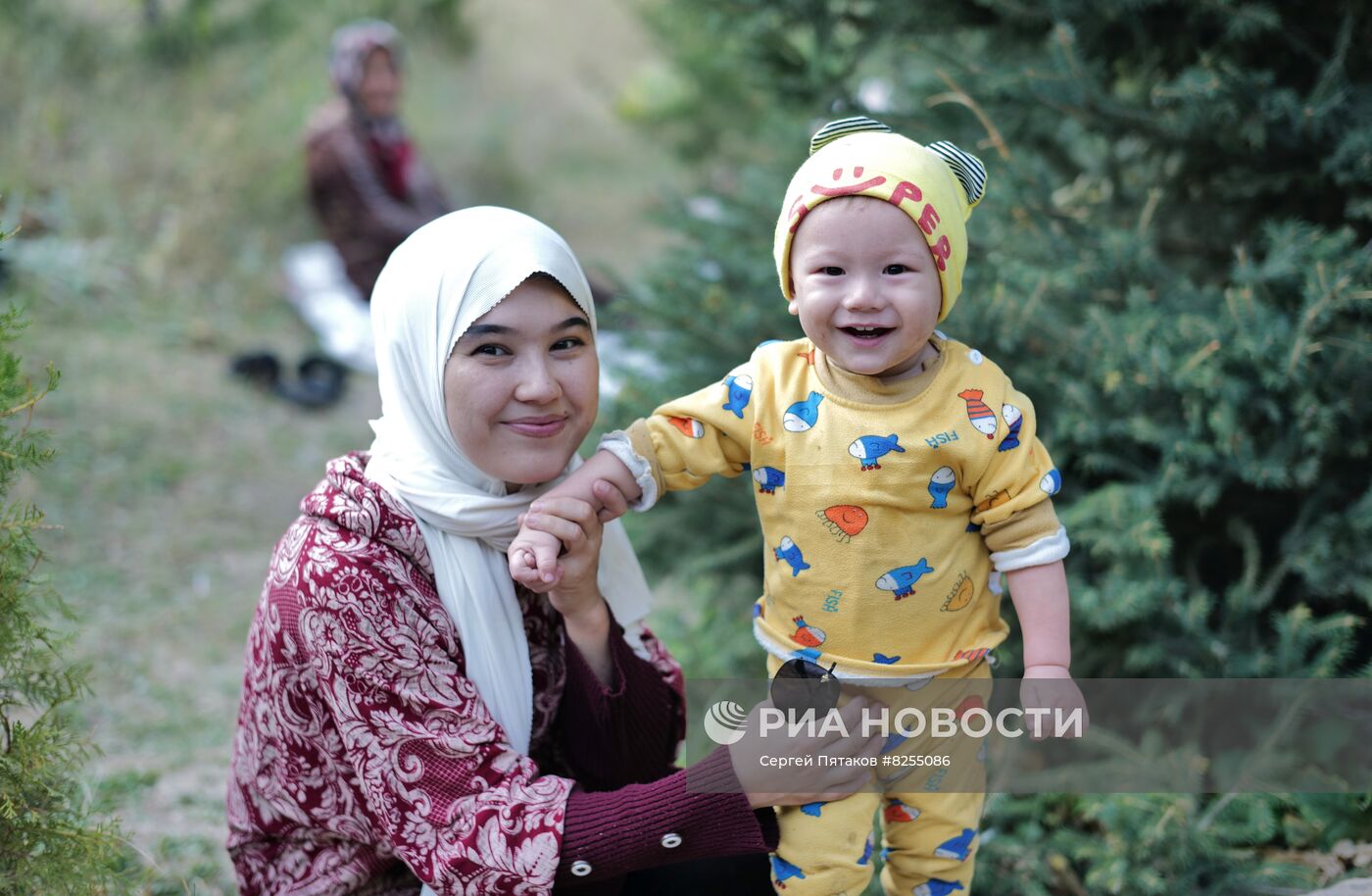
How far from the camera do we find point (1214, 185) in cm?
317

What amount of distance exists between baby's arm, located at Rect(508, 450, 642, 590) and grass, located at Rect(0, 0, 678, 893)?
1.41 m

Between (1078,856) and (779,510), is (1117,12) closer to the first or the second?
(779,510)

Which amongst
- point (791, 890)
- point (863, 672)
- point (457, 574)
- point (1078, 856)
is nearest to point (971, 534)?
point (863, 672)

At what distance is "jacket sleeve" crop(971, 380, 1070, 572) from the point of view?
179 cm

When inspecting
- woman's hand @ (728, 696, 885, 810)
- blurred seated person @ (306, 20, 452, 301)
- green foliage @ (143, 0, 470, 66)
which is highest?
green foliage @ (143, 0, 470, 66)

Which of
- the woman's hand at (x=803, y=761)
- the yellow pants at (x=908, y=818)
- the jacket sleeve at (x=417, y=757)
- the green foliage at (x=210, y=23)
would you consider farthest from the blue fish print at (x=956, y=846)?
the green foliage at (x=210, y=23)

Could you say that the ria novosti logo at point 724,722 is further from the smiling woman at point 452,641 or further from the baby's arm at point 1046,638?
the baby's arm at point 1046,638

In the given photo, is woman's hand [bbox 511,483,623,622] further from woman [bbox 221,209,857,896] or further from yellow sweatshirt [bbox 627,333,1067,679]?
yellow sweatshirt [bbox 627,333,1067,679]

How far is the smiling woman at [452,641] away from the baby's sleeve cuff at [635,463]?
0.04 m

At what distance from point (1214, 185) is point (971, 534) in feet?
5.85

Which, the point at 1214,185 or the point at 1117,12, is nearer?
the point at 1117,12

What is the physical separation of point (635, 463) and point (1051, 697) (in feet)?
2.26

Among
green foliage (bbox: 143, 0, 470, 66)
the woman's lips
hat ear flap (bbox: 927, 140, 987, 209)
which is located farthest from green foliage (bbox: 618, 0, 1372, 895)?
green foliage (bbox: 143, 0, 470, 66)

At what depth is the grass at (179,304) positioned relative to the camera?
375 centimetres
